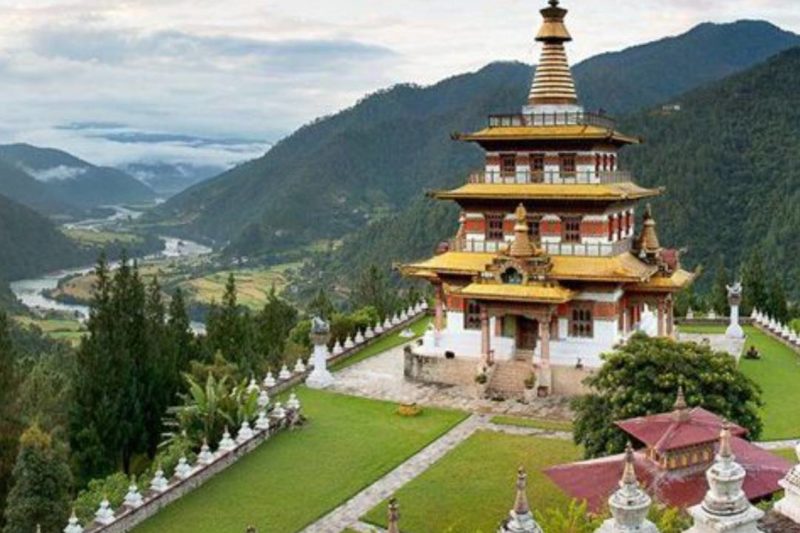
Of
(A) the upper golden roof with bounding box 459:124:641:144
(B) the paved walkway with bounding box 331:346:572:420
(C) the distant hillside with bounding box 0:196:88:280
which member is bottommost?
(C) the distant hillside with bounding box 0:196:88:280

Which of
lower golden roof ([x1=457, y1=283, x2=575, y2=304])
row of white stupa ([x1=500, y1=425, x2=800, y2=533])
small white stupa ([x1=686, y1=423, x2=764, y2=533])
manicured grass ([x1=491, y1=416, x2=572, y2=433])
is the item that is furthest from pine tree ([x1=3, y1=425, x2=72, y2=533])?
small white stupa ([x1=686, y1=423, x2=764, y2=533])

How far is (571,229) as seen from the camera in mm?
26844

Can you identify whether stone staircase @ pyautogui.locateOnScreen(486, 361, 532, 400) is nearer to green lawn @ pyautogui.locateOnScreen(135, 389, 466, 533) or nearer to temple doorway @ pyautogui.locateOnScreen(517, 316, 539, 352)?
temple doorway @ pyautogui.locateOnScreen(517, 316, 539, 352)

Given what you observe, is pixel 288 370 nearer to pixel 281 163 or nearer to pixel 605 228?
pixel 605 228

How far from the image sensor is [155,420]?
74.4 feet

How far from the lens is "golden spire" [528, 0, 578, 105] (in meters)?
29.0

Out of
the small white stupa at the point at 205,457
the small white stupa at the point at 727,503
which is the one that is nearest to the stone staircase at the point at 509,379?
the small white stupa at the point at 205,457

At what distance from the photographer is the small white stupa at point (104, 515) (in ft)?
51.5

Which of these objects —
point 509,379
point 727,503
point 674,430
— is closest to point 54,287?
point 509,379

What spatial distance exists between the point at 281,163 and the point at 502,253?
161274 millimetres

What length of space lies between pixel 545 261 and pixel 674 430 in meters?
13.5

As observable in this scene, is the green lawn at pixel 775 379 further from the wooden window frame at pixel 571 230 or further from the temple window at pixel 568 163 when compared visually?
the temple window at pixel 568 163

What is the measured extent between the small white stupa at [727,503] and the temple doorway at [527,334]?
19382 millimetres

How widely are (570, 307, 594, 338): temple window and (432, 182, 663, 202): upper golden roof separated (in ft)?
10.2
